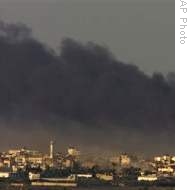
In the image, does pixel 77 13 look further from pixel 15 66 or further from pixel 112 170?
pixel 112 170

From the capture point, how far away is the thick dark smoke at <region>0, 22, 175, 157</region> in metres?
4.38

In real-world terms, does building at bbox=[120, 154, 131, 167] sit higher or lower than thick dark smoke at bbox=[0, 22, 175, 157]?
lower

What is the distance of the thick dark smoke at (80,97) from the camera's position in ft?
14.4

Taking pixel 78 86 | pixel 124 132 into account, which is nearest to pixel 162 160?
pixel 124 132

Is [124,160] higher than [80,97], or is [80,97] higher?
[80,97]

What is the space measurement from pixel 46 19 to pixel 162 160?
4.34 ft

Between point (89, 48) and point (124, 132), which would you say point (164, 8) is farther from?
point (124, 132)

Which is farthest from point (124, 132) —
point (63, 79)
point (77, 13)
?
point (77, 13)

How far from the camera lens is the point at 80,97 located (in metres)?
4.42

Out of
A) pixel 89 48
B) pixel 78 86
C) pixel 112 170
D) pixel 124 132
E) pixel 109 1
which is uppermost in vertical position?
pixel 109 1

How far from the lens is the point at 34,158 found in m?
4.39

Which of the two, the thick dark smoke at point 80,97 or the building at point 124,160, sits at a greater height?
the thick dark smoke at point 80,97

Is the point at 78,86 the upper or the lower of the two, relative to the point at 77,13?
lower
